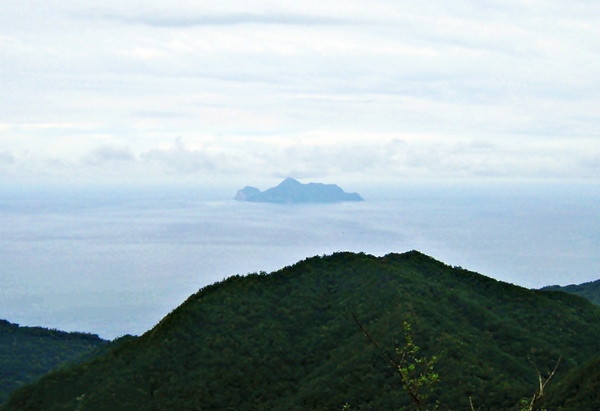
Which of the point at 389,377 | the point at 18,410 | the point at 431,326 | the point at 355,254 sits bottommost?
the point at 18,410

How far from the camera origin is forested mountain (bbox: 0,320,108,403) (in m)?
83.6

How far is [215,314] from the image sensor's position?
63.5 m

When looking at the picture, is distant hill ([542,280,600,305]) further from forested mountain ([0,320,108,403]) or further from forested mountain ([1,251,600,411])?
forested mountain ([0,320,108,403])

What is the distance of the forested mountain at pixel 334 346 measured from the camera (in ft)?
163

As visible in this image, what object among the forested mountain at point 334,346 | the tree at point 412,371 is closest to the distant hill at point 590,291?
the forested mountain at point 334,346

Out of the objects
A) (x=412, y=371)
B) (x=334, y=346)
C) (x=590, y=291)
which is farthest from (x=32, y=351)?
(x=590, y=291)

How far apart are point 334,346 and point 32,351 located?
192 ft

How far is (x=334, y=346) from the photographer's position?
58.9 meters

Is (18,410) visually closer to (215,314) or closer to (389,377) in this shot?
(215,314)

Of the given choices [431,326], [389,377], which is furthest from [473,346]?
[389,377]

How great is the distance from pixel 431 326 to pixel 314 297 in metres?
15.1

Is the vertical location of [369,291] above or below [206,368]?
above

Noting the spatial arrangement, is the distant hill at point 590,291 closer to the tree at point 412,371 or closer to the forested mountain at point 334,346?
the forested mountain at point 334,346

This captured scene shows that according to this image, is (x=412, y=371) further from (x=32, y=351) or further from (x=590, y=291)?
(x=590, y=291)
